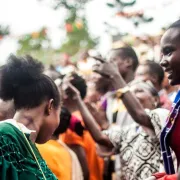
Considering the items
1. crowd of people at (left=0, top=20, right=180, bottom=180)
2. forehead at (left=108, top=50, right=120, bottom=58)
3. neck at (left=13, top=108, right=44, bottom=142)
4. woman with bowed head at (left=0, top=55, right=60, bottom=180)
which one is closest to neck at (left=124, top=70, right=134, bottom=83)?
crowd of people at (left=0, top=20, right=180, bottom=180)

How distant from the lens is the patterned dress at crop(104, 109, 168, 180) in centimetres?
464

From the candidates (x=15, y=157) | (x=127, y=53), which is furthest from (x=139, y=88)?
(x=15, y=157)

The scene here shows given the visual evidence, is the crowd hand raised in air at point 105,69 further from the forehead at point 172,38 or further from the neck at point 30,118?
the neck at point 30,118

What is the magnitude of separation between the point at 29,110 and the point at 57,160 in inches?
43.5

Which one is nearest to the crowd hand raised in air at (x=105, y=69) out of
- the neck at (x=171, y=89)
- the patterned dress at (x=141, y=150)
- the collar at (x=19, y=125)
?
the patterned dress at (x=141, y=150)

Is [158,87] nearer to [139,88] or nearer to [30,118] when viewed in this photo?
[139,88]

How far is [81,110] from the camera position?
5.49m

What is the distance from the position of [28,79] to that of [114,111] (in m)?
2.71

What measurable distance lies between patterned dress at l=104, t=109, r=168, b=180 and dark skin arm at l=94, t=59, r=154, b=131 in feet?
0.21

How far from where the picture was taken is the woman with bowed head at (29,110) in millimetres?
3088

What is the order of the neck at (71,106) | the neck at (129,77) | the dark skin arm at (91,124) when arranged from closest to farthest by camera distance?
the dark skin arm at (91,124) < the neck at (71,106) < the neck at (129,77)

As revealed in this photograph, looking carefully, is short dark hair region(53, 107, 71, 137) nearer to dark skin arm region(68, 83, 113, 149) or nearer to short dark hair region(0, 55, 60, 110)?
dark skin arm region(68, 83, 113, 149)

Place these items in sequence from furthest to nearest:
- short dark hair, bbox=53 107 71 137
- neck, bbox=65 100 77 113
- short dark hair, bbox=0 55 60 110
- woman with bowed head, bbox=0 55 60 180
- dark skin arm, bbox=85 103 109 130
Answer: dark skin arm, bbox=85 103 109 130, neck, bbox=65 100 77 113, short dark hair, bbox=53 107 71 137, short dark hair, bbox=0 55 60 110, woman with bowed head, bbox=0 55 60 180

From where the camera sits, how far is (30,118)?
3299 mm
